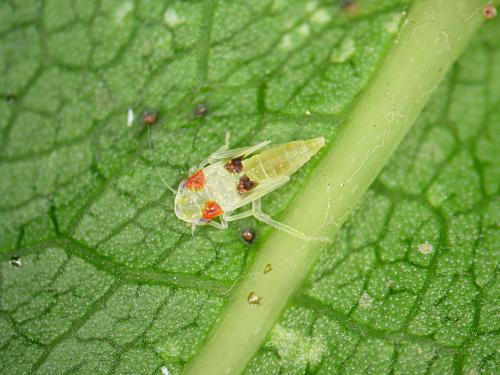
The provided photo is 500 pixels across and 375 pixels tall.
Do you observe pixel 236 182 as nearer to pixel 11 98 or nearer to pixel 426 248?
pixel 426 248

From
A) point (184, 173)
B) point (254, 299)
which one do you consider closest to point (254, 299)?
point (254, 299)

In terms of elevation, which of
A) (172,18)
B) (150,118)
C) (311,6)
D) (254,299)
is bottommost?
(254,299)

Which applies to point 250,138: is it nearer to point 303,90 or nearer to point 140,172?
point 303,90

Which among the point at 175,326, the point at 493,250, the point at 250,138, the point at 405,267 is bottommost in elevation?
the point at 493,250

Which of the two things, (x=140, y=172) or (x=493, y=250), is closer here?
(x=493, y=250)

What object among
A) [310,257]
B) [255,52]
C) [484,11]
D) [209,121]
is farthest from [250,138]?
[484,11]

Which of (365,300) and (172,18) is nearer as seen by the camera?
(365,300)

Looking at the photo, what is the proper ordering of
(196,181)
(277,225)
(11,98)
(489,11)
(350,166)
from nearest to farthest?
(489,11) → (350,166) → (277,225) → (196,181) → (11,98)

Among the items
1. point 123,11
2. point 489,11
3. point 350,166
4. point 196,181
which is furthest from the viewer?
point 123,11
